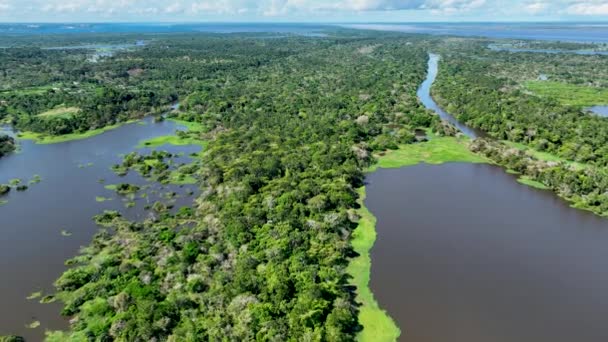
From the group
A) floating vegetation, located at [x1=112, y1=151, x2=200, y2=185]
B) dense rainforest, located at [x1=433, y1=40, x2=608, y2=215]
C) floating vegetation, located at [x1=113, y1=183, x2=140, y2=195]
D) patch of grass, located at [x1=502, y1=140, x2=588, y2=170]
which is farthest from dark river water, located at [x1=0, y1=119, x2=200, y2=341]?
patch of grass, located at [x1=502, y1=140, x2=588, y2=170]

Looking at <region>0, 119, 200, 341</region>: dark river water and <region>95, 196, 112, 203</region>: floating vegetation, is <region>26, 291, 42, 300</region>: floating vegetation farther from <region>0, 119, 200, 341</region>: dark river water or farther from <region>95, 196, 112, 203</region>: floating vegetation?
<region>95, 196, 112, 203</region>: floating vegetation

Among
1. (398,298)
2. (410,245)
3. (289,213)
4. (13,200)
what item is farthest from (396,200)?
(13,200)

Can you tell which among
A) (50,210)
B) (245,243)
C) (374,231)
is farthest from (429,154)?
(50,210)

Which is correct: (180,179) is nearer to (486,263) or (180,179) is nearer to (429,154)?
(429,154)

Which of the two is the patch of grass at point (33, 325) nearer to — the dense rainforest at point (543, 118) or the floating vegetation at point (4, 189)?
the floating vegetation at point (4, 189)

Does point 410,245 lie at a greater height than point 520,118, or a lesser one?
lesser

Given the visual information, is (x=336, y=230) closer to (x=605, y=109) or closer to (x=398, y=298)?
(x=398, y=298)
